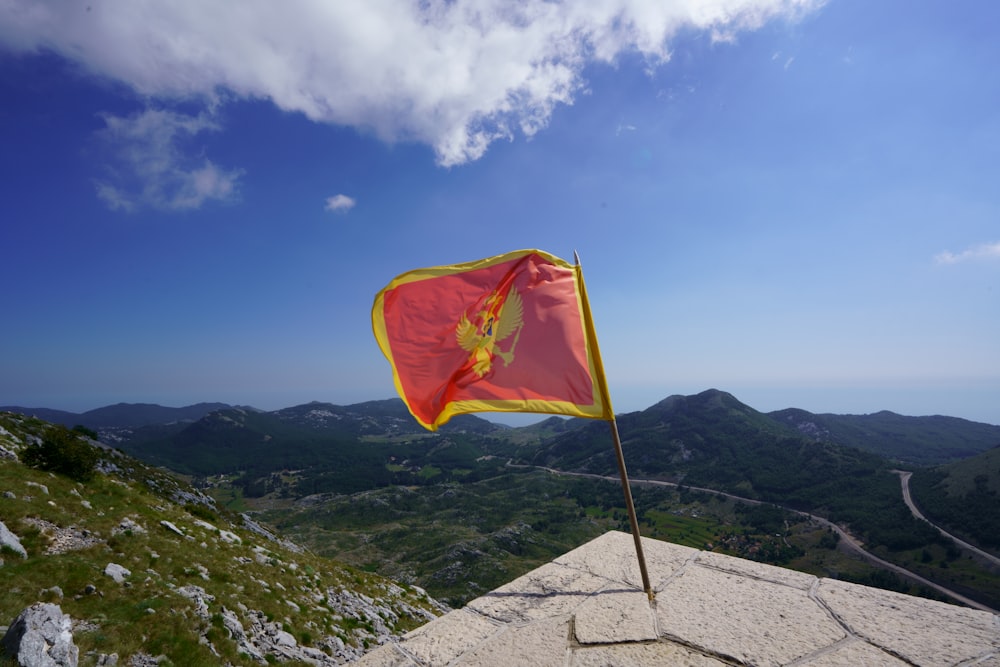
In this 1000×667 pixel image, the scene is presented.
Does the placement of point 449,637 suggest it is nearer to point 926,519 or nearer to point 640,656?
point 640,656

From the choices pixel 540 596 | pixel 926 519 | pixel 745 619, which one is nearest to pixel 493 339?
pixel 540 596

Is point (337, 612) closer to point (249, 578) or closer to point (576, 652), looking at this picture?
point (249, 578)

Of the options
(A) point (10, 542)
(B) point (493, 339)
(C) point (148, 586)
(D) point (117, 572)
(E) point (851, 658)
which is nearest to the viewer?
(E) point (851, 658)

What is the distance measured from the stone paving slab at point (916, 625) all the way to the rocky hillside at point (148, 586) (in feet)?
48.4

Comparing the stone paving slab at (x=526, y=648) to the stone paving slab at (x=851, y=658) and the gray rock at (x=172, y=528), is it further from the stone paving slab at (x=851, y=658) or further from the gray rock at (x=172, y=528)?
the gray rock at (x=172, y=528)

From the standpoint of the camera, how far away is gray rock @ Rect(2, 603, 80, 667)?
333 inches

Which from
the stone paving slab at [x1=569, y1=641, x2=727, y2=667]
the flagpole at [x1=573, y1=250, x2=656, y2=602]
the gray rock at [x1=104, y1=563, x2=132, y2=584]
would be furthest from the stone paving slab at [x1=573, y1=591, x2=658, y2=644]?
the gray rock at [x1=104, y1=563, x2=132, y2=584]

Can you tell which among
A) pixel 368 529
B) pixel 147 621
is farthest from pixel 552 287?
pixel 368 529

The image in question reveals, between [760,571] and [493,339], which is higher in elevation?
[493,339]

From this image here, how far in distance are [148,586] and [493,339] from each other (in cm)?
1558

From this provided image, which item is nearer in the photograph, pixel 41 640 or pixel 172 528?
pixel 41 640

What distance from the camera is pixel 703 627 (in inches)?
182

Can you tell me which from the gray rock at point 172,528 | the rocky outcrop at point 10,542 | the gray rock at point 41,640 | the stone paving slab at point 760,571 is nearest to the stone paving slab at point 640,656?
the stone paving slab at point 760,571

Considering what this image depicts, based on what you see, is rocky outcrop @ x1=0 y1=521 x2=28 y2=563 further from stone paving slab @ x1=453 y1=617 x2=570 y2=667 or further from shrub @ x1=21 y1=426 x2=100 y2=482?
stone paving slab @ x1=453 y1=617 x2=570 y2=667
